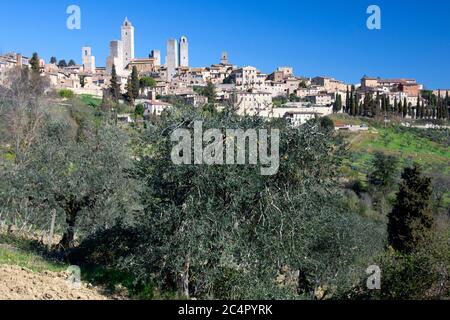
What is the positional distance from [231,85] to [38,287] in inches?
Answer: 3757

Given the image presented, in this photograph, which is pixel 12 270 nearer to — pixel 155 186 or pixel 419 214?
pixel 155 186

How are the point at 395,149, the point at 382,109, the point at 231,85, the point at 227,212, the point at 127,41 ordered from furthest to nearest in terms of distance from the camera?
1. the point at 127,41
2. the point at 231,85
3. the point at 382,109
4. the point at 395,149
5. the point at 227,212

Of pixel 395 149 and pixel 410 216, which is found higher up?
pixel 395 149

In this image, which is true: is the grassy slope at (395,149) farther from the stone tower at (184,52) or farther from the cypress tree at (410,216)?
the stone tower at (184,52)

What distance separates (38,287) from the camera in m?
8.48

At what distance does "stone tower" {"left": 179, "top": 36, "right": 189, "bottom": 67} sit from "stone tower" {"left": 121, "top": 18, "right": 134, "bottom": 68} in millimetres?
11677

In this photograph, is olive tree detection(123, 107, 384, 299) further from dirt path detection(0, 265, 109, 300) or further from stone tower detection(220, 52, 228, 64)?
stone tower detection(220, 52, 228, 64)

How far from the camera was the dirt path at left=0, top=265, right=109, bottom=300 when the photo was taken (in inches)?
315

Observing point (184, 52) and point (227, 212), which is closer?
point (227, 212)

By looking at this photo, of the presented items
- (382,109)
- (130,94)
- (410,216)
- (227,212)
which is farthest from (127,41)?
(227,212)

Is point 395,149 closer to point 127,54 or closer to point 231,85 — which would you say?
point 231,85

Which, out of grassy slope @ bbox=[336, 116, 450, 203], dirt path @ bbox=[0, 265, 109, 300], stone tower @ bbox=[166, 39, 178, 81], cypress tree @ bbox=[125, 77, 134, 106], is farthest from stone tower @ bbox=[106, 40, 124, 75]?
dirt path @ bbox=[0, 265, 109, 300]

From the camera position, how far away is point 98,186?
49.7ft

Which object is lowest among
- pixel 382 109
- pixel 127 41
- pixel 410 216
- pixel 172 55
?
pixel 410 216
